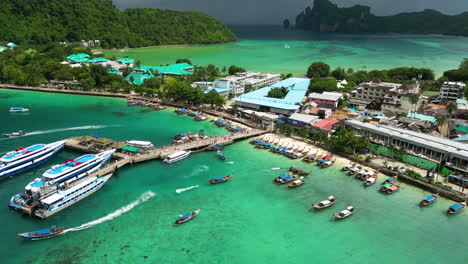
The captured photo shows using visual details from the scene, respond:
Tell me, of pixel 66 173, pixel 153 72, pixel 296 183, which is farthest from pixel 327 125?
pixel 153 72

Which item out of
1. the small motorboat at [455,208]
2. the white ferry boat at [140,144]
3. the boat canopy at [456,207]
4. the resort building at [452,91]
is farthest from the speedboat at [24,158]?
the resort building at [452,91]

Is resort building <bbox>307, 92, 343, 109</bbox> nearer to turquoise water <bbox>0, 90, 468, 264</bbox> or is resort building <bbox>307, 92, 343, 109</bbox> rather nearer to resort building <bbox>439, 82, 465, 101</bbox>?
resort building <bbox>439, 82, 465, 101</bbox>

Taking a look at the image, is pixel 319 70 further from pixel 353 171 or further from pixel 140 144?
pixel 140 144

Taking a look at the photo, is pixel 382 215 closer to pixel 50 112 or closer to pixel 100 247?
pixel 100 247

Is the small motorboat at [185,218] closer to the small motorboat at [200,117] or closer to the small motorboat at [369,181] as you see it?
the small motorboat at [369,181]

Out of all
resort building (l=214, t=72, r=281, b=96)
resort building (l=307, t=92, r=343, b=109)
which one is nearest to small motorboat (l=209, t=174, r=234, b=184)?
resort building (l=307, t=92, r=343, b=109)
